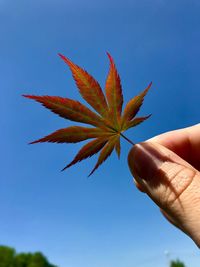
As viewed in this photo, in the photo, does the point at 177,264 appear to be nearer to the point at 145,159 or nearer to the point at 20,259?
the point at 20,259

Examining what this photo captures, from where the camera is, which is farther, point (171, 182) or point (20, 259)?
point (20, 259)

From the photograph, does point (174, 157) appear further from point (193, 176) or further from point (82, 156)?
point (82, 156)

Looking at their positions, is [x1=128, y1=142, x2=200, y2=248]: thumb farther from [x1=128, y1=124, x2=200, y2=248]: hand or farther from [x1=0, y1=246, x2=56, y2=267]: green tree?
[x1=0, y1=246, x2=56, y2=267]: green tree

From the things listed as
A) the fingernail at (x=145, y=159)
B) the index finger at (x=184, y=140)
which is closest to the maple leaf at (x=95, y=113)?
the fingernail at (x=145, y=159)

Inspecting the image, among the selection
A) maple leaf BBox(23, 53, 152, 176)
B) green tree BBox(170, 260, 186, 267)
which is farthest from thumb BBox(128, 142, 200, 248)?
green tree BBox(170, 260, 186, 267)

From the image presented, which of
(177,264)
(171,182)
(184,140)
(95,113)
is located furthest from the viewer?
(177,264)

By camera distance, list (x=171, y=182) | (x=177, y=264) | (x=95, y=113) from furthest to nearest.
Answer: (x=177, y=264) → (x=171, y=182) → (x=95, y=113)

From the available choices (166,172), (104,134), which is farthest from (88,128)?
(166,172)

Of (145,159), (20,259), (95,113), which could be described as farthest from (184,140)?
(20,259)
